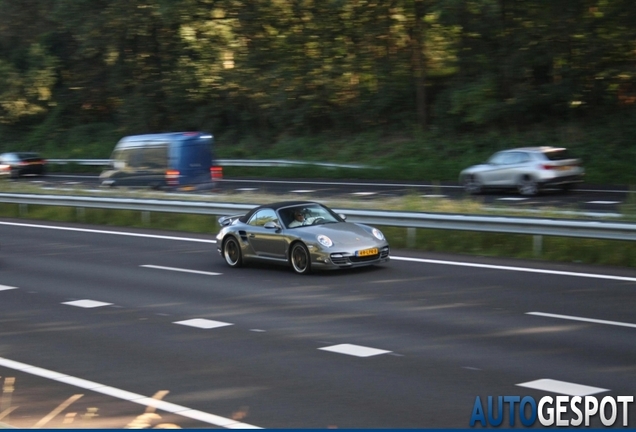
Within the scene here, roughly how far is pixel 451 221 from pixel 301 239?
140 inches

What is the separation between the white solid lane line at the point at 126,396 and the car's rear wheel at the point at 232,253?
22.1 ft

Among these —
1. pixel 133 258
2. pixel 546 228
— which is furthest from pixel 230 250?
pixel 546 228

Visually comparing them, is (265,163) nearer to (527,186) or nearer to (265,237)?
(527,186)

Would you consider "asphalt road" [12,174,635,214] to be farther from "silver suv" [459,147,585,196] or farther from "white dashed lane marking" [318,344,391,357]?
"white dashed lane marking" [318,344,391,357]

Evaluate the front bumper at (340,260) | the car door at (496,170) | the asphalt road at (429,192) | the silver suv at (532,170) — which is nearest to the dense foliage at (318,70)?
the asphalt road at (429,192)

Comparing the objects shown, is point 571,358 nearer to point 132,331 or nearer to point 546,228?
point 132,331

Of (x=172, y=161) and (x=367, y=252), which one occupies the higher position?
(x=172, y=161)

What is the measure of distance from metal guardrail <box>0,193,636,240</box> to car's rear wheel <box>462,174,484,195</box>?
30.2 ft

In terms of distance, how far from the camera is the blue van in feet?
89.3

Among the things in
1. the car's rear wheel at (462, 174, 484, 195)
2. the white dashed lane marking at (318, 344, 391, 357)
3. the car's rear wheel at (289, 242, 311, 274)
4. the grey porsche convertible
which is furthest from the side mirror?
the car's rear wheel at (462, 174, 484, 195)

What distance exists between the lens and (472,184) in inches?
1097

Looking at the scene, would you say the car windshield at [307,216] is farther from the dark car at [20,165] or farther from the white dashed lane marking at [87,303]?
the dark car at [20,165]

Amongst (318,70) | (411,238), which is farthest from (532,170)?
(318,70)

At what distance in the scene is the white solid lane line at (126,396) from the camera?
272 inches
